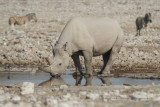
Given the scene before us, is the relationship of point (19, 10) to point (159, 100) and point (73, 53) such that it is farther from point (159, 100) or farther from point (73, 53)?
point (159, 100)

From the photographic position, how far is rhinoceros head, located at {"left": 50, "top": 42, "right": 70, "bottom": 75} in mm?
12188

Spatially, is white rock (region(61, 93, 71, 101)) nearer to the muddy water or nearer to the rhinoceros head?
the muddy water

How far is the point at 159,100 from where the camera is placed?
7633 mm

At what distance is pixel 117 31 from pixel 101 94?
5450 mm

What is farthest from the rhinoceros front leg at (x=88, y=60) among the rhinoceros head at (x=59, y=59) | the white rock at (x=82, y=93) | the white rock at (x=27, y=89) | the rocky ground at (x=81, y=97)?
the white rock at (x=82, y=93)

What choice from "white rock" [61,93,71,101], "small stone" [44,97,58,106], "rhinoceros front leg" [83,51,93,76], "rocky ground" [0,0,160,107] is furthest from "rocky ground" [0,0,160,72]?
"small stone" [44,97,58,106]

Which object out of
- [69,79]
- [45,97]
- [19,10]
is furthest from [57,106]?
[19,10]

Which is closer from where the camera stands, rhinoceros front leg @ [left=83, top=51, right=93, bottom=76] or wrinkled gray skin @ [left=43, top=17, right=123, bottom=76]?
wrinkled gray skin @ [left=43, top=17, right=123, bottom=76]

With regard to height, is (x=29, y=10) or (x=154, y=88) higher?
(x=154, y=88)

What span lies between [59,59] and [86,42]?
88cm

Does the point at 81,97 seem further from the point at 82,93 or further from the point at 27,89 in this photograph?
the point at 27,89

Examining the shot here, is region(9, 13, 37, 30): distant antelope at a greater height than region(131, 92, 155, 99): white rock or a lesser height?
lesser

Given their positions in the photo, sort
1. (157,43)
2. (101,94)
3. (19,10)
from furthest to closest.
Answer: (19,10) → (157,43) → (101,94)

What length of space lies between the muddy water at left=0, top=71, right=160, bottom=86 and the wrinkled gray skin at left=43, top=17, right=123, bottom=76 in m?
0.36
